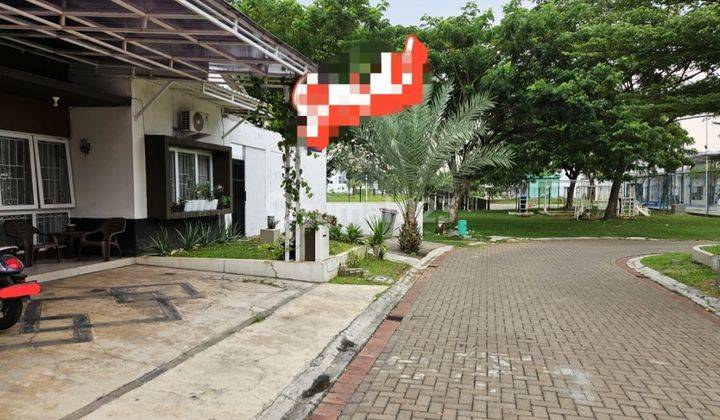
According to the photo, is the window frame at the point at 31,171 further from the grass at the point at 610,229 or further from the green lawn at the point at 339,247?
the grass at the point at 610,229

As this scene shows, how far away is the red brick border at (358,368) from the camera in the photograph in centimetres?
396

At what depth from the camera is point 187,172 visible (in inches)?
437

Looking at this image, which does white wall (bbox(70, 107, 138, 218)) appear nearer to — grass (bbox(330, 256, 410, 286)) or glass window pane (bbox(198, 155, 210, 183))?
glass window pane (bbox(198, 155, 210, 183))

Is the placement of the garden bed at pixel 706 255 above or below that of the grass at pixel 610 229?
above

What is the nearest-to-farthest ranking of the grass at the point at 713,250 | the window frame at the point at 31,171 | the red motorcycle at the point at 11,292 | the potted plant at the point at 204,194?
the red motorcycle at the point at 11,292 < the window frame at the point at 31,171 < the grass at the point at 713,250 < the potted plant at the point at 204,194

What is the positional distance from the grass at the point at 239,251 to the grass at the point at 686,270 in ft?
21.8

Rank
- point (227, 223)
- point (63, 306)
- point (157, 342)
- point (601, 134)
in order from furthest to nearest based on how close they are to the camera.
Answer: point (601, 134) → point (227, 223) → point (63, 306) → point (157, 342)

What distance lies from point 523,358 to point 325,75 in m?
5.84

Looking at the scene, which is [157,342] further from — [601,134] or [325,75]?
[601,134]

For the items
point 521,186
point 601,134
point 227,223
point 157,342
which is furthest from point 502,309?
point 521,186

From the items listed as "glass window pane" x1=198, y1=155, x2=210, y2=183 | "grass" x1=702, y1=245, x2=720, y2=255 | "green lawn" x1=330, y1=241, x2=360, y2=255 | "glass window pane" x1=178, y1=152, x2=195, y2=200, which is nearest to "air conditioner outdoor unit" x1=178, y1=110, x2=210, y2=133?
"glass window pane" x1=178, y1=152, x2=195, y2=200

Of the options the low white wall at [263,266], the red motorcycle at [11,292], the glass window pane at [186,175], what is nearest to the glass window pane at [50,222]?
the low white wall at [263,266]

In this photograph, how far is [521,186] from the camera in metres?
36.6

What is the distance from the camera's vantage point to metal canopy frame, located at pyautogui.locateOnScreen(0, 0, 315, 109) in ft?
18.8
